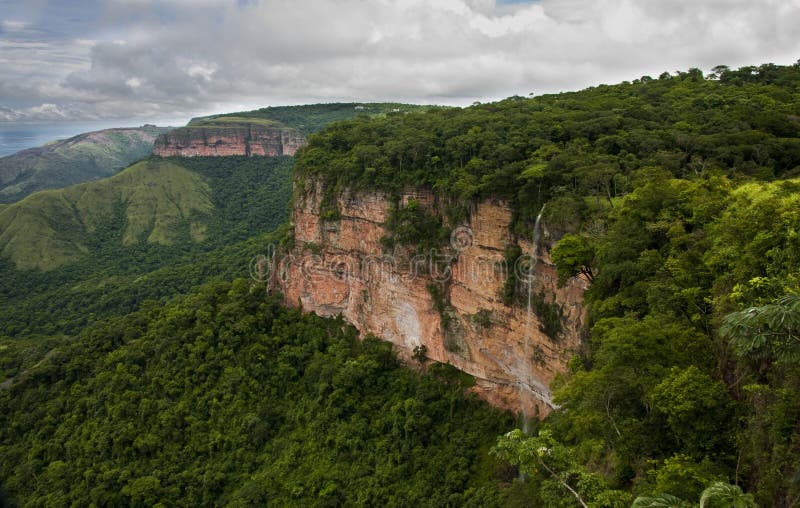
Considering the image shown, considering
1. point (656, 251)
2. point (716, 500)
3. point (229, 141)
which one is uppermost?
point (229, 141)

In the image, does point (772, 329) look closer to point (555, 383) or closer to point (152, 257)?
point (555, 383)

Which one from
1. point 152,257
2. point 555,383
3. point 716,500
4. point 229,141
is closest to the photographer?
point 716,500

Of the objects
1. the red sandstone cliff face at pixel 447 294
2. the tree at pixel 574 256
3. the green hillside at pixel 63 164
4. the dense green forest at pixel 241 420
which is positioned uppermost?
the green hillside at pixel 63 164

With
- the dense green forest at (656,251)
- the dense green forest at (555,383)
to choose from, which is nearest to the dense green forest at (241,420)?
the dense green forest at (555,383)

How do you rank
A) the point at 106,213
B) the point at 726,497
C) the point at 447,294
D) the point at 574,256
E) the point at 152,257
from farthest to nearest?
the point at 106,213
the point at 152,257
the point at 447,294
the point at 574,256
the point at 726,497

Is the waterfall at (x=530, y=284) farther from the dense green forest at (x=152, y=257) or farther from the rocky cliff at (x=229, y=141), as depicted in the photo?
the rocky cliff at (x=229, y=141)

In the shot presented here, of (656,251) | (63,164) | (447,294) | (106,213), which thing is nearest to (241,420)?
(447,294)
